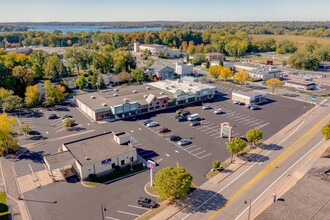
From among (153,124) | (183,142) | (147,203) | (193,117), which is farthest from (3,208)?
(193,117)

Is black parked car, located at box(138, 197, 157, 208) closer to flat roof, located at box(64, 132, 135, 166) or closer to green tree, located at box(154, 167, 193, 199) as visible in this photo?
green tree, located at box(154, 167, 193, 199)

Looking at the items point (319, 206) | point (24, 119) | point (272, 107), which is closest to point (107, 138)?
point (24, 119)

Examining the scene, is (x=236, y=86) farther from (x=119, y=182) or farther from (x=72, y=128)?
(x=119, y=182)

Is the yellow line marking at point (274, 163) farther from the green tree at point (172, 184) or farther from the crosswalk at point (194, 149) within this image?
the crosswalk at point (194, 149)

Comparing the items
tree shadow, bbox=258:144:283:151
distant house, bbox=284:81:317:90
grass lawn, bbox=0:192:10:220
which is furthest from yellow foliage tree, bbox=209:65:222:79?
grass lawn, bbox=0:192:10:220

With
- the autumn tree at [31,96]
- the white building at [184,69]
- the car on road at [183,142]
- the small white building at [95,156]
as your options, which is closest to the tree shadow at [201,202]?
the small white building at [95,156]
